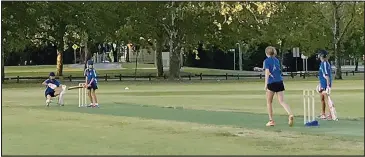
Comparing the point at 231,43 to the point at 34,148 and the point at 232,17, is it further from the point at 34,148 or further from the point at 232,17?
the point at 34,148

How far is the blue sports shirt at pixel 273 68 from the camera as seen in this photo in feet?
48.3

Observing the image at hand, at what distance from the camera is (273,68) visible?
14.7 metres

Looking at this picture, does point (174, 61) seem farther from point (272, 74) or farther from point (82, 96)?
point (272, 74)

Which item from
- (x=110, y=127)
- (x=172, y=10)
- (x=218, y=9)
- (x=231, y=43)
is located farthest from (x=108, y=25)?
(x=110, y=127)

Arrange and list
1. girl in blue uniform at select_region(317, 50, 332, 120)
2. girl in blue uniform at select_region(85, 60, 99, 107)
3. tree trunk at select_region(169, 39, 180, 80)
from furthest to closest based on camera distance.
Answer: tree trunk at select_region(169, 39, 180, 80) → girl in blue uniform at select_region(85, 60, 99, 107) → girl in blue uniform at select_region(317, 50, 332, 120)

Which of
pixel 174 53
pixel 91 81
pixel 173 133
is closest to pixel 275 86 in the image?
pixel 173 133

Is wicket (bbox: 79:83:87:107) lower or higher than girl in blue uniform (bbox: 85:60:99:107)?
lower

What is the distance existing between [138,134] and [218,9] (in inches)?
1504

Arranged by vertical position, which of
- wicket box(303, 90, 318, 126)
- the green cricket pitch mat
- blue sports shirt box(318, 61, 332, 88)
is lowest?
the green cricket pitch mat

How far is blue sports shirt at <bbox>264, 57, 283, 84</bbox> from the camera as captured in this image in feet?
48.3

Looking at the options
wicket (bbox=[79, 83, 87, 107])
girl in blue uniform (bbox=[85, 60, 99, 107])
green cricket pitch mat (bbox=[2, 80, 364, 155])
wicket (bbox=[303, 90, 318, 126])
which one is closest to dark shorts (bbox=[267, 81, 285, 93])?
wicket (bbox=[303, 90, 318, 126])

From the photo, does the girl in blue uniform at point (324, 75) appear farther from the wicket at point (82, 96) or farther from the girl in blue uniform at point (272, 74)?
the wicket at point (82, 96)

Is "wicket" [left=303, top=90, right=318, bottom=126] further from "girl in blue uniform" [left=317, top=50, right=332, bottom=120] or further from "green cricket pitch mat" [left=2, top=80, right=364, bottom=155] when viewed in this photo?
"girl in blue uniform" [left=317, top=50, right=332, bottom=120]

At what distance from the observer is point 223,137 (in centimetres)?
1287
